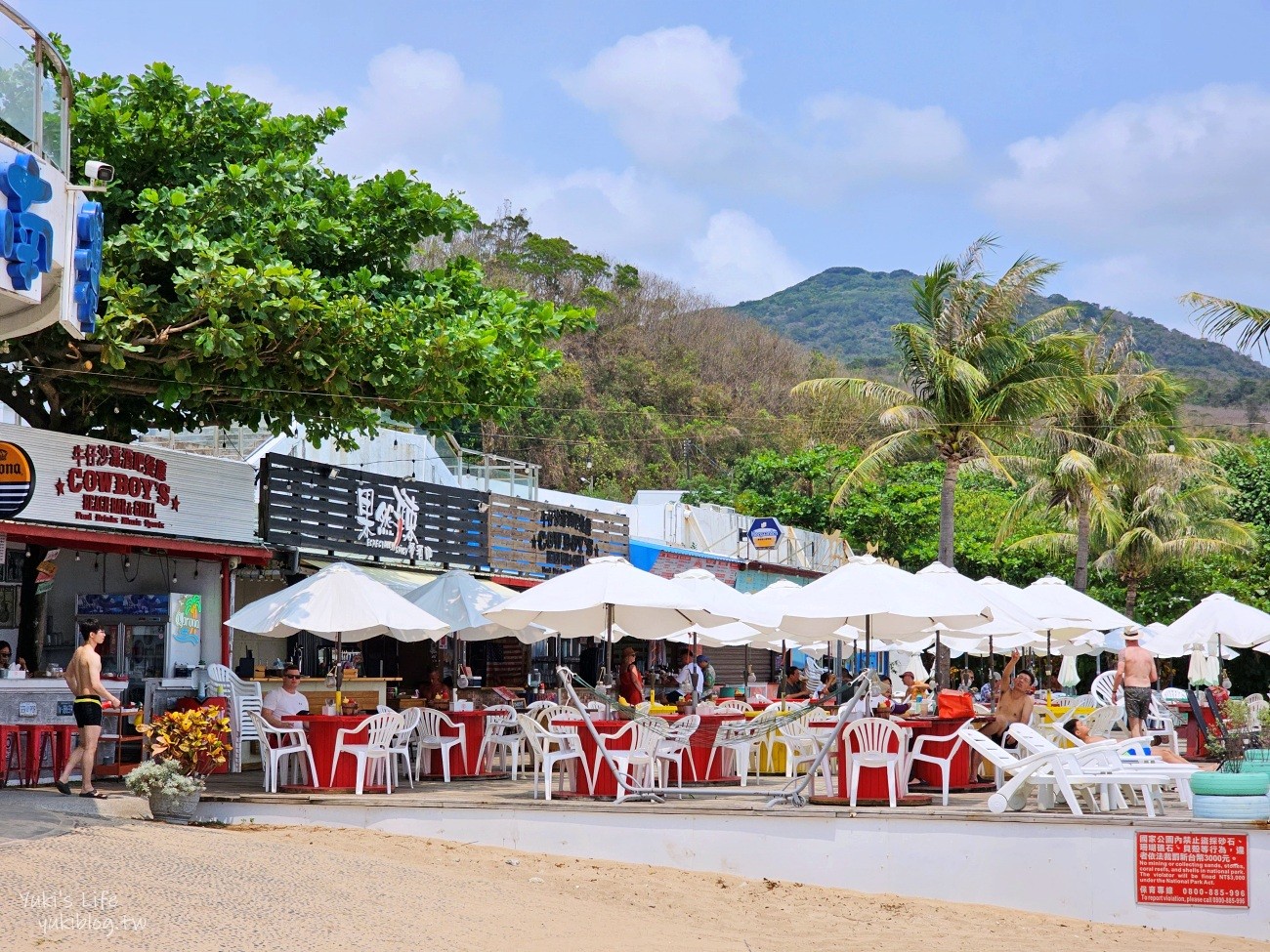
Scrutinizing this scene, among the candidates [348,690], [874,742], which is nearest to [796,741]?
[874,742]

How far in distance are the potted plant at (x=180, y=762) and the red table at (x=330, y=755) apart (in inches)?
40.1

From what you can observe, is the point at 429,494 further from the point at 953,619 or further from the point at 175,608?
the point at 953,619

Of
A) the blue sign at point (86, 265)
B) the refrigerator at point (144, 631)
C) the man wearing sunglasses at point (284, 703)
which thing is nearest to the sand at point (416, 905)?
the man wearing sunglasses at point (284, 703)

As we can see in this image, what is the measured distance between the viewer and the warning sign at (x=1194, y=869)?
10.6 metres

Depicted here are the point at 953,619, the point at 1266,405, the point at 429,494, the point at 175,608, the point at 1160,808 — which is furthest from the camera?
the point at 1266,405

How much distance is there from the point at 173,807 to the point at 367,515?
775 centimetres

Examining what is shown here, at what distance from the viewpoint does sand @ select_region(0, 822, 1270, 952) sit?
813 cm

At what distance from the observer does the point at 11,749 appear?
14.1m

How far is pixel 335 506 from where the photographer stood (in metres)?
19.5

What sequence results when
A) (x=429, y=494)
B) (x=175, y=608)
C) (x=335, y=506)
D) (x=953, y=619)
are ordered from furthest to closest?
(x=429, y=494)
(x=335, y=506)
(x=175, y=608)
(x=953, y=619)

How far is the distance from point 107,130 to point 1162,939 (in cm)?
1256

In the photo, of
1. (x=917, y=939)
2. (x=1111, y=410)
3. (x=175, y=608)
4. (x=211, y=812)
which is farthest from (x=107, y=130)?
(x=1111, y=410)

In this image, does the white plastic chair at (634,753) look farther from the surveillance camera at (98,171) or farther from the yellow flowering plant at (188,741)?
the surveillance camera at (98,171)

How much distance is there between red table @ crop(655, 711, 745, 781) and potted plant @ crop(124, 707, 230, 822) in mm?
4480
